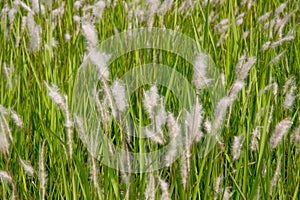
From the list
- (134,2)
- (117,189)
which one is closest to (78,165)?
(117,189)

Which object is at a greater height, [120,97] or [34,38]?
[34,38]

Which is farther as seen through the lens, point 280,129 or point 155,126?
point 155,126

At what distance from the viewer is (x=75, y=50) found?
5.58ft

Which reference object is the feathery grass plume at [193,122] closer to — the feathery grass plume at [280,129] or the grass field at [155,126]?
the grass field at [155,126]

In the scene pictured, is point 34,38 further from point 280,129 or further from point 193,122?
point 280,129

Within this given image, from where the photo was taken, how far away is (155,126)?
3.62 ft

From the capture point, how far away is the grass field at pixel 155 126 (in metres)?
0.95

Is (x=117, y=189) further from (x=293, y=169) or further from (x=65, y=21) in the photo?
(x=65, y=21)

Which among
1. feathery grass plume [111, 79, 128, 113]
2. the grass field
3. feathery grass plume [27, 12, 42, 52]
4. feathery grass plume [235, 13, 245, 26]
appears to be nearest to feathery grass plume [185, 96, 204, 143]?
the grass field

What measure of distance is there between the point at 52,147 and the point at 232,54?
795 mm

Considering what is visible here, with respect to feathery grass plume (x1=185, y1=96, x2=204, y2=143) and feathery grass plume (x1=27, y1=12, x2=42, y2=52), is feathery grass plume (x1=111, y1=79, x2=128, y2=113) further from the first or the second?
feathery grass plume (x1=27, y1=12, x2=42, y2=52)

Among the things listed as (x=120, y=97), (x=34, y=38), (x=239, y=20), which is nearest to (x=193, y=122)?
(x=120, y=97)

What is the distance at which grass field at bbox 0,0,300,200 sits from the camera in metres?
0.95

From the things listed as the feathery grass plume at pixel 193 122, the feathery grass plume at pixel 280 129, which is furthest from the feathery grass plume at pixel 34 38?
the feathery grass plume at pixel 280 129
